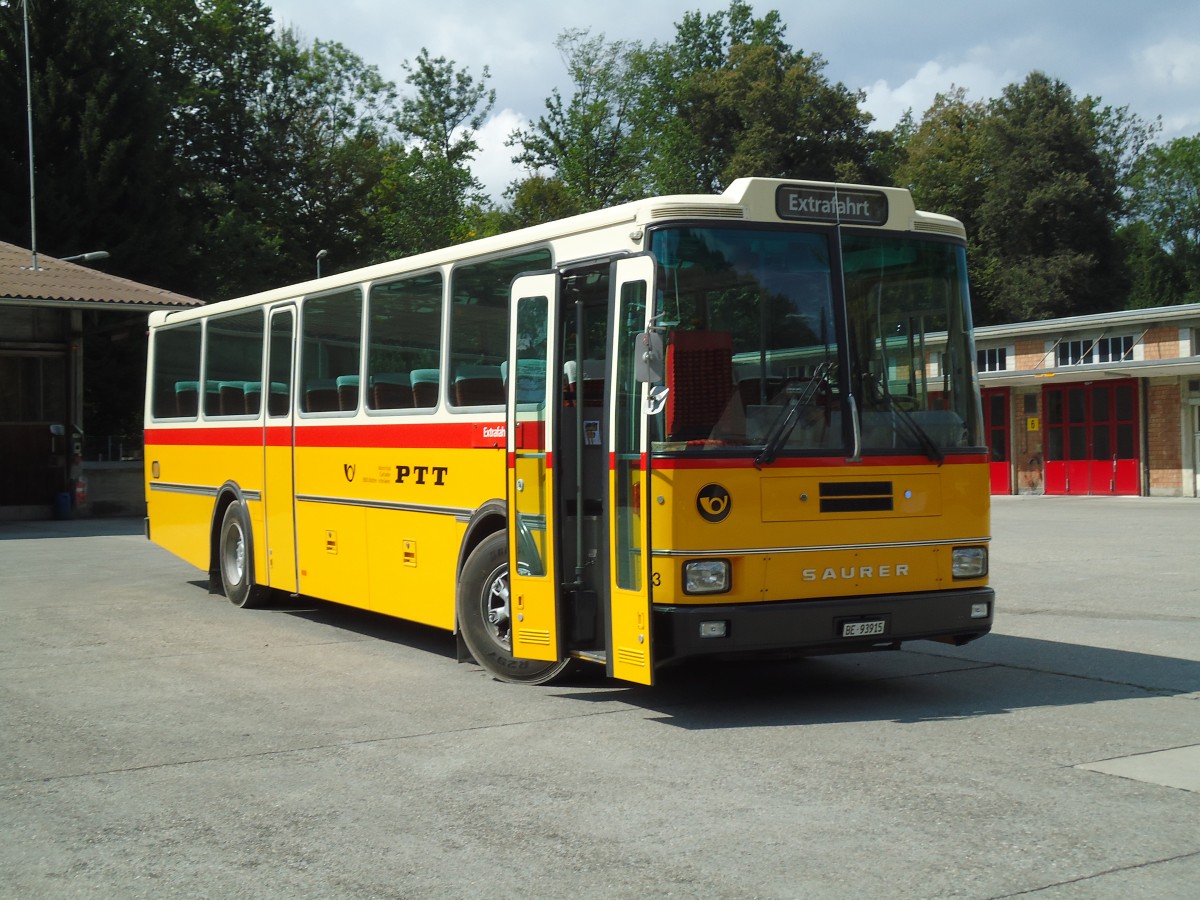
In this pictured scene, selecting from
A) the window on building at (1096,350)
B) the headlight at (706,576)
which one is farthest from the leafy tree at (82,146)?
the headlight at (706,576)

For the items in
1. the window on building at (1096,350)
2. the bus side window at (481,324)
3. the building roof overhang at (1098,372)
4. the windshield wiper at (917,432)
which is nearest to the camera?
the windshield wiper at (917,432)

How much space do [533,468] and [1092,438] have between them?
33855 millimetres

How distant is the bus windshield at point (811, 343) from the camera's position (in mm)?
7988

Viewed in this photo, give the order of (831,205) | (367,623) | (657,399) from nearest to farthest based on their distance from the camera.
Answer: (657,399) < (831,205) < (367,623)

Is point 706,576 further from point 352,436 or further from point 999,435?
point 999,435

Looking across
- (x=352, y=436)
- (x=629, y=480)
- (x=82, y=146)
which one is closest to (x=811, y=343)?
(x=629, y=480)

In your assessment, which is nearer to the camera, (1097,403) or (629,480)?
(629,480)

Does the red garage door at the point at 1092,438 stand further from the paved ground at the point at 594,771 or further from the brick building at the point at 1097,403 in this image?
the paved ground at the point at 594,771

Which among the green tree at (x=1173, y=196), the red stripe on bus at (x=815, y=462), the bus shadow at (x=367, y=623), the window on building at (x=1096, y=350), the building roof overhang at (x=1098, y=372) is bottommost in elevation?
the bus shadow at (x=367, y=623)

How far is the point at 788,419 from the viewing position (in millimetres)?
8141

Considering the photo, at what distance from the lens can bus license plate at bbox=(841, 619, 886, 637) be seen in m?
8.23

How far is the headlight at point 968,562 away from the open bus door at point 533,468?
Result: 248 cm

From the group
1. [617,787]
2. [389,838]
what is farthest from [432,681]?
[389,838]

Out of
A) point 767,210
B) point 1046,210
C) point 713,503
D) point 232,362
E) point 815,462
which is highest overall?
point 1046,210
